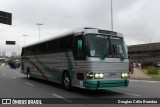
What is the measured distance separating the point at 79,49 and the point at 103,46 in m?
1.18

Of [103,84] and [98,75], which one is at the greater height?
[98,75]

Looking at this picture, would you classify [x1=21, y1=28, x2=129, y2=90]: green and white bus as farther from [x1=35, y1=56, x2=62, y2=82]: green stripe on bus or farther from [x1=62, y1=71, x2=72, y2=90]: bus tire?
[x1=35, y1=56, x2=62, y2=82]: green stripe on bus

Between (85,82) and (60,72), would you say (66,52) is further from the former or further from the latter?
(85,82)

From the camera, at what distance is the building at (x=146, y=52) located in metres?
76.5

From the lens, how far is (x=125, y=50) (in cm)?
1494

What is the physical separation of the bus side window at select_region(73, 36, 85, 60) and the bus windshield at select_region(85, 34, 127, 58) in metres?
0.37

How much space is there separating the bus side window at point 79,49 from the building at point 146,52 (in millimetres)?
57953

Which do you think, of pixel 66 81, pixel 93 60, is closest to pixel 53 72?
pixel 66 81

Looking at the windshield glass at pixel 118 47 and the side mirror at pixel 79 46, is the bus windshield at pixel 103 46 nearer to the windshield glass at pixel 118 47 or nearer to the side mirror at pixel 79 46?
the windshield glass at pixel 118 47

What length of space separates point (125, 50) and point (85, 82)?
111 inches

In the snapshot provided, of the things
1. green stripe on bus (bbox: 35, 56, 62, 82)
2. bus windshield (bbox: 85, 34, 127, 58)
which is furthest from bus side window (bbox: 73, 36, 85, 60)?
green stripe on bus (bbox: 35, 56, 62, 82)

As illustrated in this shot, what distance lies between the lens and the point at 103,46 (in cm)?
1407

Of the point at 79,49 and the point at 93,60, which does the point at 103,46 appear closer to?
the point at 93,60

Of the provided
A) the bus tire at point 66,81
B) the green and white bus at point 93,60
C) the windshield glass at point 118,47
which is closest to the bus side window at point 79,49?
the green and white bus at point 93,60
